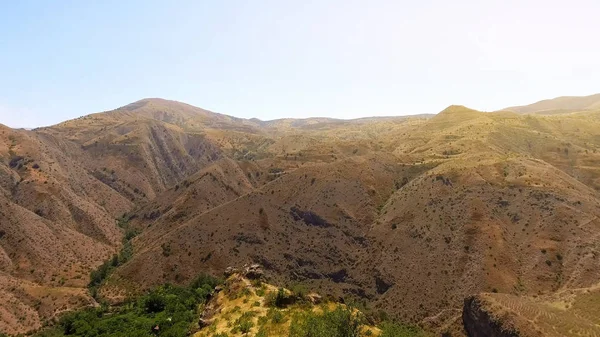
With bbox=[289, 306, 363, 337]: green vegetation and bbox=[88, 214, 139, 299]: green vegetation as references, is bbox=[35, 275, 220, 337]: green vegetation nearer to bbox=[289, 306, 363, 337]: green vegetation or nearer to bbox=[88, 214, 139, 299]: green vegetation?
bbox=[88, 214, 139, 299]: green vegetation

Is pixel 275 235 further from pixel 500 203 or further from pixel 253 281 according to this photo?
pixel 253 281

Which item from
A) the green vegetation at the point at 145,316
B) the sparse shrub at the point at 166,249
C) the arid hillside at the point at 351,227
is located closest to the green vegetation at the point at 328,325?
the green vegetation at the point at 145,316

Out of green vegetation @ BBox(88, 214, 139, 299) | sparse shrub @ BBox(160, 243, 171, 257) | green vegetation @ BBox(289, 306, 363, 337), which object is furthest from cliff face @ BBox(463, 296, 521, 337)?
green vegetation @ BBox(88, 214, 139, 299)

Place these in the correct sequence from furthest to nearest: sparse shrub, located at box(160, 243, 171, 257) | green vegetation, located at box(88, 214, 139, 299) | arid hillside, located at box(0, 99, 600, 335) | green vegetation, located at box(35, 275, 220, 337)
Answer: sparse shrub, located at box(160, 243, 171, 257) < green vegetation, located at box(88, 214, 139, 299) < arid hillside, located at box(0, 99, 600, 335) < green vegetation, located at box(35, 275, 220, 337)

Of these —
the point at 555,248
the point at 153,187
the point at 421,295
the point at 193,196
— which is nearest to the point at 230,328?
the point at 421,295

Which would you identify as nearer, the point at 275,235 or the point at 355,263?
the point at 355,263
